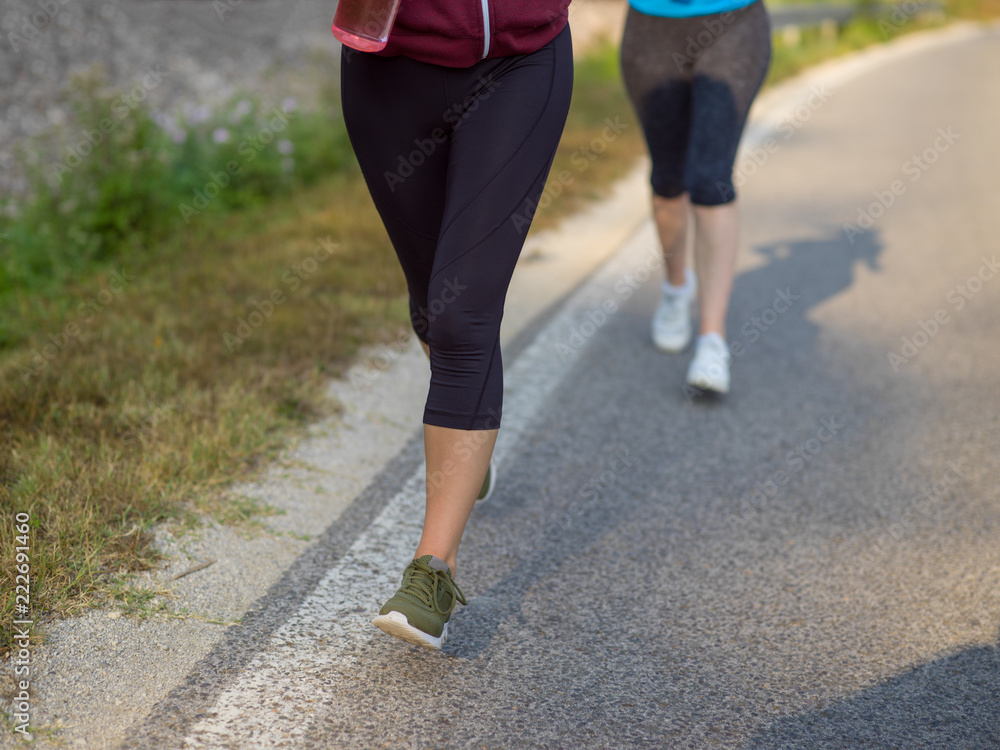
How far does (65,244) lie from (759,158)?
571 centimetres

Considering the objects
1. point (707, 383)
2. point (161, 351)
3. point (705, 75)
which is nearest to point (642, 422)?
point (707, 383)

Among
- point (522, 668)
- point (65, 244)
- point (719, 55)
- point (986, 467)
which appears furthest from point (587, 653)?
point (65, 244)

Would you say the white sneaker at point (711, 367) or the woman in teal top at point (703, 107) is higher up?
the woman in teal top at point (703, 107)

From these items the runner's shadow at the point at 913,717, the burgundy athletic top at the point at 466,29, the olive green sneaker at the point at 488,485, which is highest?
the burgundy athletic top at the point at 466,29

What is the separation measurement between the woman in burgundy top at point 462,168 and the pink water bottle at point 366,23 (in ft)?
0.17

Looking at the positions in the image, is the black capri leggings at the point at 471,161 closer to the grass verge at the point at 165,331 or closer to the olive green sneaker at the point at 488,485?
the olive green sneaker at the point at 488,485

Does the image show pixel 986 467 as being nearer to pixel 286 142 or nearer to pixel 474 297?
pixel 474 297

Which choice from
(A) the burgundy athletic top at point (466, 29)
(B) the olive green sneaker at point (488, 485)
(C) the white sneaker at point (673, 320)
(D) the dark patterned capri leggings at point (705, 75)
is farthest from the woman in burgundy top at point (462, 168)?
(C) the white sneaker at point (673, 320)

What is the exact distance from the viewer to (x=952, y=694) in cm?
184

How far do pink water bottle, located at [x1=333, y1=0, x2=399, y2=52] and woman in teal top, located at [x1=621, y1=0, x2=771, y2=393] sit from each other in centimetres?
170

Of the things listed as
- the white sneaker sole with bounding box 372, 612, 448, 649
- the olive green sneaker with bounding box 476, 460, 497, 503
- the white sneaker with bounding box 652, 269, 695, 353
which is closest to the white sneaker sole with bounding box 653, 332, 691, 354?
the white sneaker with bounding box 652, 269, 695, 353

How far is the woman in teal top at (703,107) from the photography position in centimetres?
314

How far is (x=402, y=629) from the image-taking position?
1775mm

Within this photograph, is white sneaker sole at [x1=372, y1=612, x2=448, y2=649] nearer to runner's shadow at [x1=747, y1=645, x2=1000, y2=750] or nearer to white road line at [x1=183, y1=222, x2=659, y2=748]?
white road line at [x1=183, y1=222, x2=659, y2=748]
